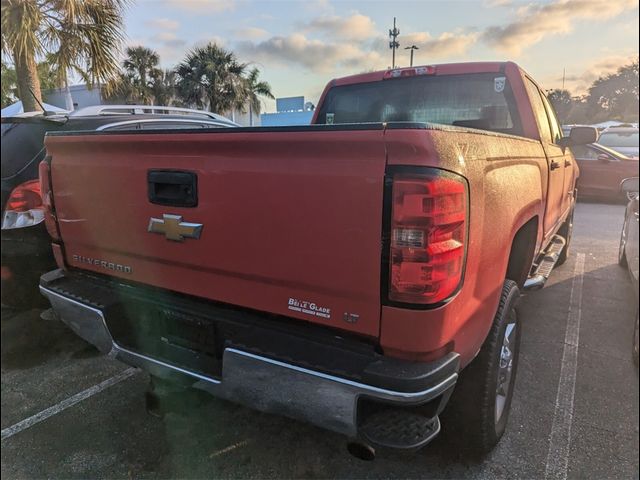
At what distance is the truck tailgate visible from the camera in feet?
5.69

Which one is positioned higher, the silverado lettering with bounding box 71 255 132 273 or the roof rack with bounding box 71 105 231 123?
the roof rack with bounding box 71 105 231 123

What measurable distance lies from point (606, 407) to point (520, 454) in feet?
2.66

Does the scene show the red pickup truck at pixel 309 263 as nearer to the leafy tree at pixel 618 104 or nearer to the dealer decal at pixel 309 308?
the dealer decal at pixel 309 308

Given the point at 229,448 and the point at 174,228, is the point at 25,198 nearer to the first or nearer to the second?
the point at 174,228

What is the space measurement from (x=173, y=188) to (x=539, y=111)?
303cm

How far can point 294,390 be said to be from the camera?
1.88 m

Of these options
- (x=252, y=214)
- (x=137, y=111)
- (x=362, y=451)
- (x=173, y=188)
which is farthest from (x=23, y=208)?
(x=362, y=451)

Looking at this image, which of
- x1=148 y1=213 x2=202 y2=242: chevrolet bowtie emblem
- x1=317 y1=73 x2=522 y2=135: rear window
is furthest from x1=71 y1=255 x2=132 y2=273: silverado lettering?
x1=317 y1=73 x2=522 y2=135: rear window

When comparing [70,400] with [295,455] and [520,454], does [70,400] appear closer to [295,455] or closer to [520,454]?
[295,455]

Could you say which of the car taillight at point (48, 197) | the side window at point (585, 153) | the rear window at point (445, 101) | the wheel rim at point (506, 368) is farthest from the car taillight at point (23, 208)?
the side window at point (585, 153)

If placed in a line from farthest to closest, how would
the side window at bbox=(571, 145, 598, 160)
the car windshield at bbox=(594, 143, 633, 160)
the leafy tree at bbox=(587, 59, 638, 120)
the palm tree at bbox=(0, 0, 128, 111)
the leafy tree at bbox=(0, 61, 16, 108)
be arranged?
Answer: the leafy tree at bbox=(587, 59, 638, 120) → the side window at bbox=(571, 145, 598, 160) → the car windshield at bbox=(594, 143, 633, 160) → the leafy tree at bbox=(0, 61, 16, 108) → the palm tree at bbox=(0, 0, 128, 111)

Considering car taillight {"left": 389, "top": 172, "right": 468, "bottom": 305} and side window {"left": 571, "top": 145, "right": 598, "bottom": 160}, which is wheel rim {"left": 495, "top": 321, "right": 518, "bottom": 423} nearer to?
car taillight {"left": 389, "top": 172, "right": 468, "bottom": 305}

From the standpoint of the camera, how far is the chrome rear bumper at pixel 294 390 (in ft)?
5.69

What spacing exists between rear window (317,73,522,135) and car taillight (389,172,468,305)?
6.72 feet
